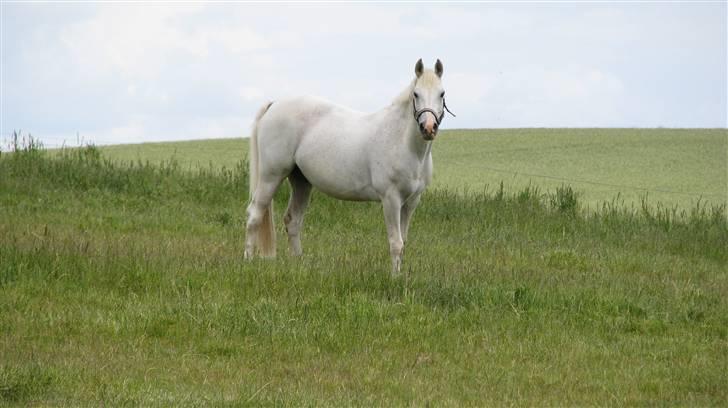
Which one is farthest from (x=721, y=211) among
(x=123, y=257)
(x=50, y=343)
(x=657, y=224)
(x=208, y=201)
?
(x=50, y=343)

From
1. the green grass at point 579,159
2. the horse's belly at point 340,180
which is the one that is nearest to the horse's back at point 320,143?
the horse's belly at point 340,180

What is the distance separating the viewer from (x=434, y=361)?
7676 millimetres

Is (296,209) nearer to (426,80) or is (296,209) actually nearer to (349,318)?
(426,80)

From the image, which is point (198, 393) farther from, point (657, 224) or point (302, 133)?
point (657, 224)

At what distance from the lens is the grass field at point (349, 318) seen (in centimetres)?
689

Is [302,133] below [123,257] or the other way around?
the other way around

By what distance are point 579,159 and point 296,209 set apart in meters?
19.6

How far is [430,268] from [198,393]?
4.62 metres

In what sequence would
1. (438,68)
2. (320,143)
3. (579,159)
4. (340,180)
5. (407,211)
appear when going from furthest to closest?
(579,159), (320,143), (340,180), (407,211), (438,68)

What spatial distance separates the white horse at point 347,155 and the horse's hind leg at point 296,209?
0.01m

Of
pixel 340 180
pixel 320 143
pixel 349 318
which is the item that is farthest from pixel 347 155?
pixel 349 318

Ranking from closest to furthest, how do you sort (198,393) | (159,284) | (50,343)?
(198,393)
(50,343)
(159,284)

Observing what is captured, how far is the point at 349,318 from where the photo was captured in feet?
27.5

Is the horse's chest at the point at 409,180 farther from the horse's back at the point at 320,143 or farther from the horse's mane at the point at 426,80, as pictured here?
the horse's mane at the point at 426,80
